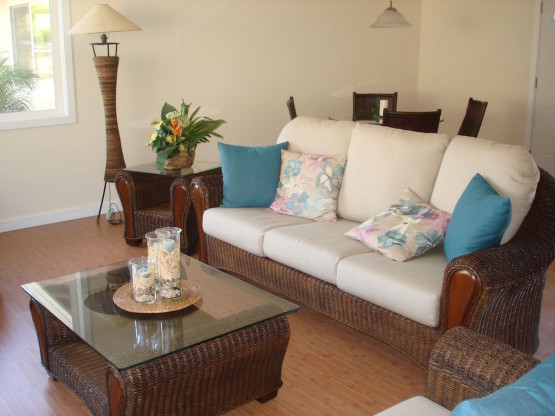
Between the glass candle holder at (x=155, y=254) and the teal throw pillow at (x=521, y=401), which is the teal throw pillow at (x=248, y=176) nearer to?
the glass candle holder at (x=155, y=254)

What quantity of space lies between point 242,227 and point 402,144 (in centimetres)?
95

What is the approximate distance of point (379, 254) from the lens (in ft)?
10.1

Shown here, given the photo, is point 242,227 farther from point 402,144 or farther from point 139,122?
point 139,122

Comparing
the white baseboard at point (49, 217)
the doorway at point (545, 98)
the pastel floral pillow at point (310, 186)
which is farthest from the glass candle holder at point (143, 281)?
the doorway at point (545, 98)

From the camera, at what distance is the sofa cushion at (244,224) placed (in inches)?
139

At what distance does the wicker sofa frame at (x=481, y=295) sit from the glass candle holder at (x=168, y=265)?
83 centimetres

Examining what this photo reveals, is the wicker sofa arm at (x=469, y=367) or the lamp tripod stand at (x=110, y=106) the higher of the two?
the lamp tripod stand at (x=110, y=106)

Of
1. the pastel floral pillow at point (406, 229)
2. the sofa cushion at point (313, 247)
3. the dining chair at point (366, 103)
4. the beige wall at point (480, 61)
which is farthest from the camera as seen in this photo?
the beige wall at point (480, 61)

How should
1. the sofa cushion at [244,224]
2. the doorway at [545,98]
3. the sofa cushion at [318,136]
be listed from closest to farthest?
the sofa cushion at [244,224] < the sofa cushion at [318,136] < the doorway at [545,98]

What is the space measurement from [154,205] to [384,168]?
1.80 meters

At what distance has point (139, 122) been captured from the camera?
5562 mm

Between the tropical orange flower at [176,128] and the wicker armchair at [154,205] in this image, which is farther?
the tropical orange flower at [176,128]

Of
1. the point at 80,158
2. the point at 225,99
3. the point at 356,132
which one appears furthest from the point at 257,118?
the point at 356,132

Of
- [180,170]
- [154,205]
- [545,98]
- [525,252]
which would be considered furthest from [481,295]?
[545,98]
